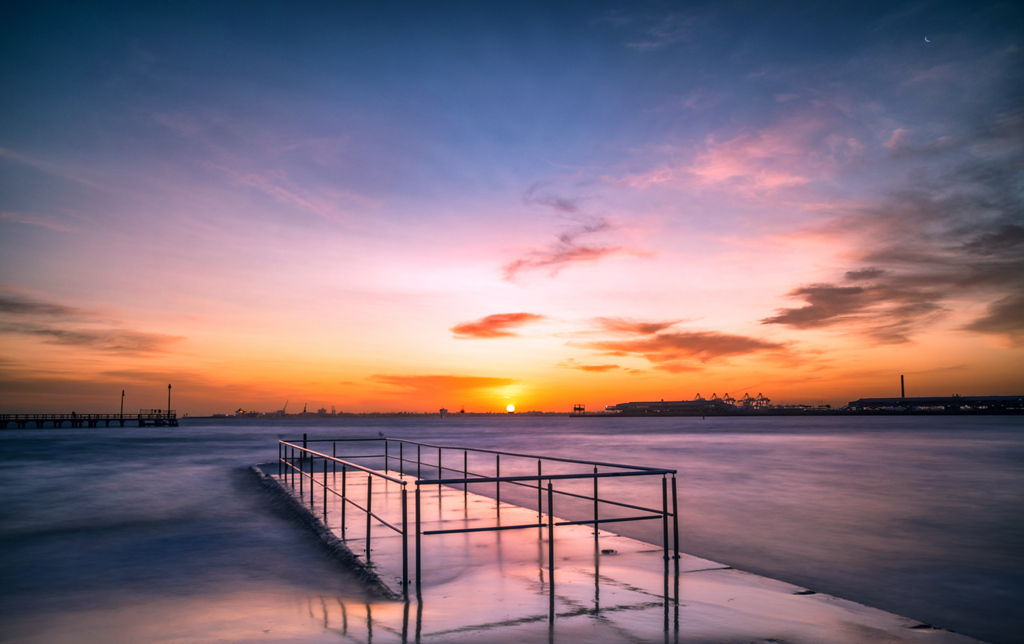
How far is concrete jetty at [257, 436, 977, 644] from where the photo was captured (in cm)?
505

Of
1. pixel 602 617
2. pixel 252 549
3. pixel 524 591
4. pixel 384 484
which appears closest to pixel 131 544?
pixel 252 549

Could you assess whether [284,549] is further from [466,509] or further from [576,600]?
[576,600]

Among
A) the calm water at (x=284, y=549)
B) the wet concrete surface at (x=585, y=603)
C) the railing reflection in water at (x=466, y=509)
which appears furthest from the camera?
the calm water at (x=284, y=549)

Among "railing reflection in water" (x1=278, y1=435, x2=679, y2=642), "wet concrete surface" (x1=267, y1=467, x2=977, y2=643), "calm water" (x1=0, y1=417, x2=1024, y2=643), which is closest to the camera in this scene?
"wet concrete surface" (x1=267, y1=467, x2=977, y2=643)

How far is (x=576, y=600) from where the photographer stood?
18.9 ft

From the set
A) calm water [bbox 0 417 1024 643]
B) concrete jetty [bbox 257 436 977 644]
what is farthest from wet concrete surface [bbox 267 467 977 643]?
calm water [bbox 0 417 1024 643]

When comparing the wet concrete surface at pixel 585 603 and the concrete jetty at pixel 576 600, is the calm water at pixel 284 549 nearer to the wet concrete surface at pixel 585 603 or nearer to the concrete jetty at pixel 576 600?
the concrete jetty at pixel 576 600

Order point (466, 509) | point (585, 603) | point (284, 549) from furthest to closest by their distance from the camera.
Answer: point (466, 509), point (284, 549), point (585, 603)

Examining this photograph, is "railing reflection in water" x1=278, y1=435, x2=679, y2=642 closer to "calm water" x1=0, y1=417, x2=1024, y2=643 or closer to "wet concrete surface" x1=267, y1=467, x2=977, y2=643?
"wet concrete surface" x1=267, y1=467, x2=977, y2=643

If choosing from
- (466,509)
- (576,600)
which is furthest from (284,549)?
(576,600)

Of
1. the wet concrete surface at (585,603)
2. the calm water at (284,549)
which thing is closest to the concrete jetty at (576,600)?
the wet concrete surface at (585,603)

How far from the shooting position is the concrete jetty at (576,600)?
16.6 feet

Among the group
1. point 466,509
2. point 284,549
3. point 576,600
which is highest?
point 576,600

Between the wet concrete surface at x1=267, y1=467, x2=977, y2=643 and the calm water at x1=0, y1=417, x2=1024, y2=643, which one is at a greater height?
the wet concrete surface at x1=267, y1=467, x2=977, y2=643
